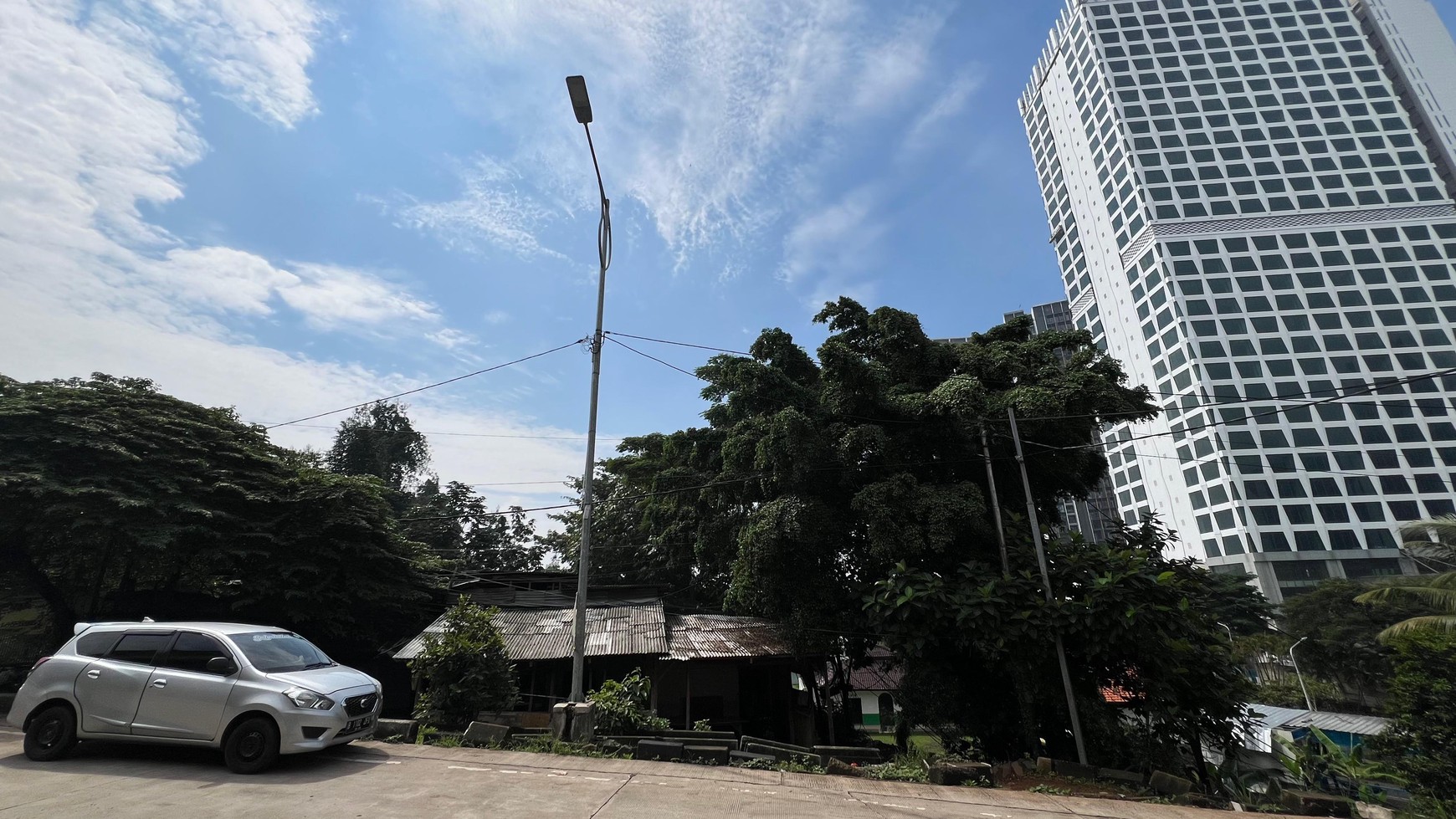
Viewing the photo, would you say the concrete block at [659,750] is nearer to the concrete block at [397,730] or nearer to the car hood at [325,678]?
the concrete block at [397,730]

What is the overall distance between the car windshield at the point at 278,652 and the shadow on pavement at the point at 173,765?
0.99 metres

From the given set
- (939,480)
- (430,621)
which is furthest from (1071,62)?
(430,621)

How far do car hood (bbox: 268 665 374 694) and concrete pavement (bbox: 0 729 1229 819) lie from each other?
2.72 feet

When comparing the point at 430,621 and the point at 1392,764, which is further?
the point at 430,621

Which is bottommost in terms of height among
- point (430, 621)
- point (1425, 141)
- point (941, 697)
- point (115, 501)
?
point (941, 697)

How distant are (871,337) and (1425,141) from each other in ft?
291

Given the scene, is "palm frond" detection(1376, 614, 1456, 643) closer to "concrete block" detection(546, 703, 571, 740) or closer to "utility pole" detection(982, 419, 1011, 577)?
"utility pole" detection(982, 419, 1011, 577)

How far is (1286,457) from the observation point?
50719 mm

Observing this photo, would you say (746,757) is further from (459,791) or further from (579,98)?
(579,98)

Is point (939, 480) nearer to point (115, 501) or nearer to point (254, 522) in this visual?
point (254, 522)

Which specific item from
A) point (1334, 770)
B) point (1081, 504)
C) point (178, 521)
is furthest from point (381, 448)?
point (1081, 504)

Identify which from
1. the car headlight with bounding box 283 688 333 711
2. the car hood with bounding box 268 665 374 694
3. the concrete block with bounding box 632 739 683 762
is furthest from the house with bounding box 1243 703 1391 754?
the car headlight with bounding box 283 688 333 711

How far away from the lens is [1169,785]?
27.9 feet

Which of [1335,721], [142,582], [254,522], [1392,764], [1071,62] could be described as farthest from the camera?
[1071,62]
